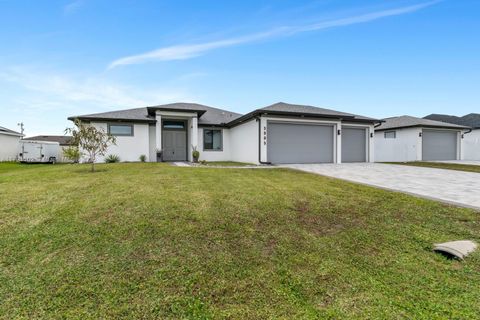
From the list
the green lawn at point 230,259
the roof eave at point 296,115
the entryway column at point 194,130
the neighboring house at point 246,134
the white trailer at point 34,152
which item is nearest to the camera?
the green lawn at point 230,259

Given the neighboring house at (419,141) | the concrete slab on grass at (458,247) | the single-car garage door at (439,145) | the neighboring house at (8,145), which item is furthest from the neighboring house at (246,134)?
the neighboring house at (8,145)

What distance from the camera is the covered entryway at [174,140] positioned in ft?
56.4

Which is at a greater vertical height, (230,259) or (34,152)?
(34,152)

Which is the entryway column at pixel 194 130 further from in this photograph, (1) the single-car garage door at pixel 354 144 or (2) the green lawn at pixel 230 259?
(2) the green lawn at pixel 230 259

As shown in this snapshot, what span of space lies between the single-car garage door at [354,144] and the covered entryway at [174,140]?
11.3m

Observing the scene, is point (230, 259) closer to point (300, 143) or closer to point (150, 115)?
point (300, 143)

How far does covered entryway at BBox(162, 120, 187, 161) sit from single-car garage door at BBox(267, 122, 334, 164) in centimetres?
665

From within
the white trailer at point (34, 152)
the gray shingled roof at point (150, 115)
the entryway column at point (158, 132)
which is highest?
the gray shingled roof at point (150, 115)

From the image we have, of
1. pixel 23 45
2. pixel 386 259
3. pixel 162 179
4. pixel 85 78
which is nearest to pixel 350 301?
pixel 386 259

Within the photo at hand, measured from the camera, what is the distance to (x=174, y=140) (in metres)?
17.4

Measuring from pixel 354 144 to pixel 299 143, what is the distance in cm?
476

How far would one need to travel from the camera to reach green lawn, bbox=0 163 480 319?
225cm

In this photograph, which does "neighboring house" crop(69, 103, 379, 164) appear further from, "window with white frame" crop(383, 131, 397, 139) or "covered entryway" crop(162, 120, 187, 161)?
"window with white frame" crop(383, 131, 397, 139)

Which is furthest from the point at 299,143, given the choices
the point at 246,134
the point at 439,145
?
the point at 439,145
